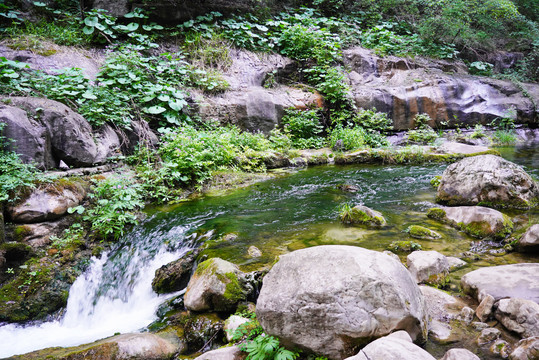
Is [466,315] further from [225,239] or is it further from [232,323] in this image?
[225,239]

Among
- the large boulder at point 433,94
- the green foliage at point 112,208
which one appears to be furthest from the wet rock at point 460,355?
the large boulder at point 433,94

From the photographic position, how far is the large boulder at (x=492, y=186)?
4816 mm

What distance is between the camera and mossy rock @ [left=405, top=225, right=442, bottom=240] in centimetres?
400

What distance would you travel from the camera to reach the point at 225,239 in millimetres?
4332

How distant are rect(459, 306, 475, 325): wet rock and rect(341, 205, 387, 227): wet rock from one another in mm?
2130

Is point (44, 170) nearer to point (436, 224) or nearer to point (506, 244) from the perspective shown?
point (436, 224)

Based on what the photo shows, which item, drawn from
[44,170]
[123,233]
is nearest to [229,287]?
[123,233]

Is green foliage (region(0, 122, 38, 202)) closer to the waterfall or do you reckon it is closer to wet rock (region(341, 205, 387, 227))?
the waterfall

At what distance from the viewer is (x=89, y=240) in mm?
4457

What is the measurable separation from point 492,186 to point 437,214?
1152 millimetres

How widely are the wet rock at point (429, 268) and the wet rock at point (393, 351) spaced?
4.55ft

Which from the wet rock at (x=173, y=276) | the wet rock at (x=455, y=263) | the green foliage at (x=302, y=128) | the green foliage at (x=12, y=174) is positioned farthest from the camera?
the green foliage at (x=302, y=128)

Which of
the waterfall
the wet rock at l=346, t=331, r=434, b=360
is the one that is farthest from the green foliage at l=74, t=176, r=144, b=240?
the wet rock at l=346, t=331, r=434, b=360

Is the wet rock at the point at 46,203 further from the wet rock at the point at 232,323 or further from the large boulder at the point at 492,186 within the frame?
the large boulder at the point at 492,186
